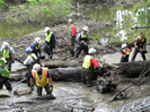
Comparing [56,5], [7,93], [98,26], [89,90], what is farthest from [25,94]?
[56,5]

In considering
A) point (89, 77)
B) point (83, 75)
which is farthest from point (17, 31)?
point (89, 77)

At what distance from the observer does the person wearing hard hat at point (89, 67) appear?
22.7ft

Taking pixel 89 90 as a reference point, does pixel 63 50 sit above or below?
above

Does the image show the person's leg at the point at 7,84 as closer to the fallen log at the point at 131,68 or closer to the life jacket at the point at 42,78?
the life jacket at the point at 42,78

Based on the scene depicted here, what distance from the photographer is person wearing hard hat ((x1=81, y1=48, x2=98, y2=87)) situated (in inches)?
272

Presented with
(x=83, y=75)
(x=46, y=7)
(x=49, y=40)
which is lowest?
(x=83, y=75)

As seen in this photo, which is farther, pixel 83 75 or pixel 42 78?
pixel 83 75

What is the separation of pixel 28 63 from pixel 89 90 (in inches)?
115

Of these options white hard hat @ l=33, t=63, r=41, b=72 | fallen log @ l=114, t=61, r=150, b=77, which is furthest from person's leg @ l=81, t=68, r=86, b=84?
white hard hat @ l=33, t=63, r=41, b=72

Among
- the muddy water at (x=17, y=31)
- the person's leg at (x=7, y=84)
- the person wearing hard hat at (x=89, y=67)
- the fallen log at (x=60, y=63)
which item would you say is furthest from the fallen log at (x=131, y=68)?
the muddy water at (x=17, y=31)

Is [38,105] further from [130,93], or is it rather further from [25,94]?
[130,93]

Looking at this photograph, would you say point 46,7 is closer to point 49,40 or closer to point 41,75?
point 49,40

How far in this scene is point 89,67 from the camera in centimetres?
713

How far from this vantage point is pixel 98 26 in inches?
884
